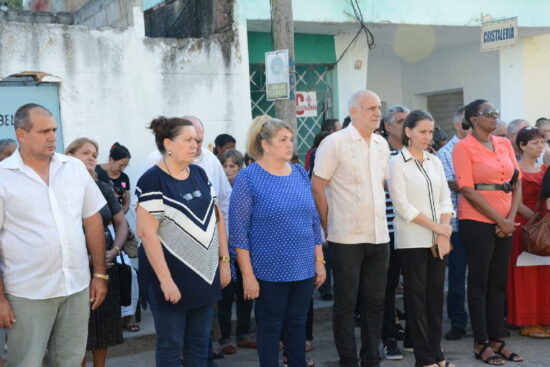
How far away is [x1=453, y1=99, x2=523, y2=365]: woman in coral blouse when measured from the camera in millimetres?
5090

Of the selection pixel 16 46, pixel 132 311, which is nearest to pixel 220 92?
pixel 16 46

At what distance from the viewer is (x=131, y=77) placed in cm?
713

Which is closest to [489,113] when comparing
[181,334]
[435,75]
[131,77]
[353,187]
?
[353,187]

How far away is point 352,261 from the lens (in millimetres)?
4586

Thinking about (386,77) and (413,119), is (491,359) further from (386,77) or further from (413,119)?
(386,77)

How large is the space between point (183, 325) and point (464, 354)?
8.79 feet

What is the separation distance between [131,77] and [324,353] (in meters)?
3.71

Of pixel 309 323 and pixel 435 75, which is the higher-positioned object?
pixel 435 75

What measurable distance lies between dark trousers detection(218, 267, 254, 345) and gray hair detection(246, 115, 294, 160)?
1.54 m

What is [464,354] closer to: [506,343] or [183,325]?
[506,343]

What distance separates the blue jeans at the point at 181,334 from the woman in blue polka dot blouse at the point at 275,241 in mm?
387

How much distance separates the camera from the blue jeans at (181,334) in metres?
3.77

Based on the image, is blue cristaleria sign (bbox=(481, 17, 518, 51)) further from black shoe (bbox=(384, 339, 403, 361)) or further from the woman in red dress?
black shoe (bbox=(384, 339, 403, 361))

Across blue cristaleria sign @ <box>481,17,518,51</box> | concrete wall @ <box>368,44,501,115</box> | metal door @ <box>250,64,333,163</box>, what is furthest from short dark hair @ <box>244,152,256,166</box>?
concrete wall @ <box>368,44,501,115</box>
